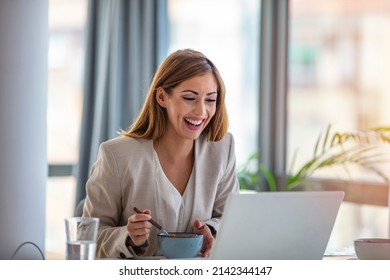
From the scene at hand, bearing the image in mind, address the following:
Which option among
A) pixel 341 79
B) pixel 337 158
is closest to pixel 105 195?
pixel 337 158

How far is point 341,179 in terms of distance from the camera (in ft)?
14.5

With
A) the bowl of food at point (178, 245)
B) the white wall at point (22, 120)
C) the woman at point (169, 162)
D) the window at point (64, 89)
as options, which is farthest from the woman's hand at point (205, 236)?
the window at point (64, 89)

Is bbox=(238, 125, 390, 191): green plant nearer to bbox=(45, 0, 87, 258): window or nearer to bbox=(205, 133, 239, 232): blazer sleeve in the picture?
bbox=(45, 0, 87, 258): window

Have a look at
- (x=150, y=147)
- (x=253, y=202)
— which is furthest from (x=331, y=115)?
(x=253, y=202)

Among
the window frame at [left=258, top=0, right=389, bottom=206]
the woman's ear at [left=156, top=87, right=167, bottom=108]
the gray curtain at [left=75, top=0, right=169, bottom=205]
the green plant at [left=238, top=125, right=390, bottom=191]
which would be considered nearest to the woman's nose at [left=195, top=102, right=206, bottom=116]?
the woman's ear at [left=156, top=87, right=167, bottom=108]

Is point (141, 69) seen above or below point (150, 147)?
above

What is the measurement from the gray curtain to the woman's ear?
2.13 metres

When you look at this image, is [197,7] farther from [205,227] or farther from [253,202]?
[253,202]

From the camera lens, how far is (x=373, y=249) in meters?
1.92

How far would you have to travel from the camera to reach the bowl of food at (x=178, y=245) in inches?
75.5

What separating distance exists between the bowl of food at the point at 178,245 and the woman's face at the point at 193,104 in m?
0.43

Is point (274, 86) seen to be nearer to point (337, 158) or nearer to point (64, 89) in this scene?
point (337, 158)

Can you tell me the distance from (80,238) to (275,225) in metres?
0.45
